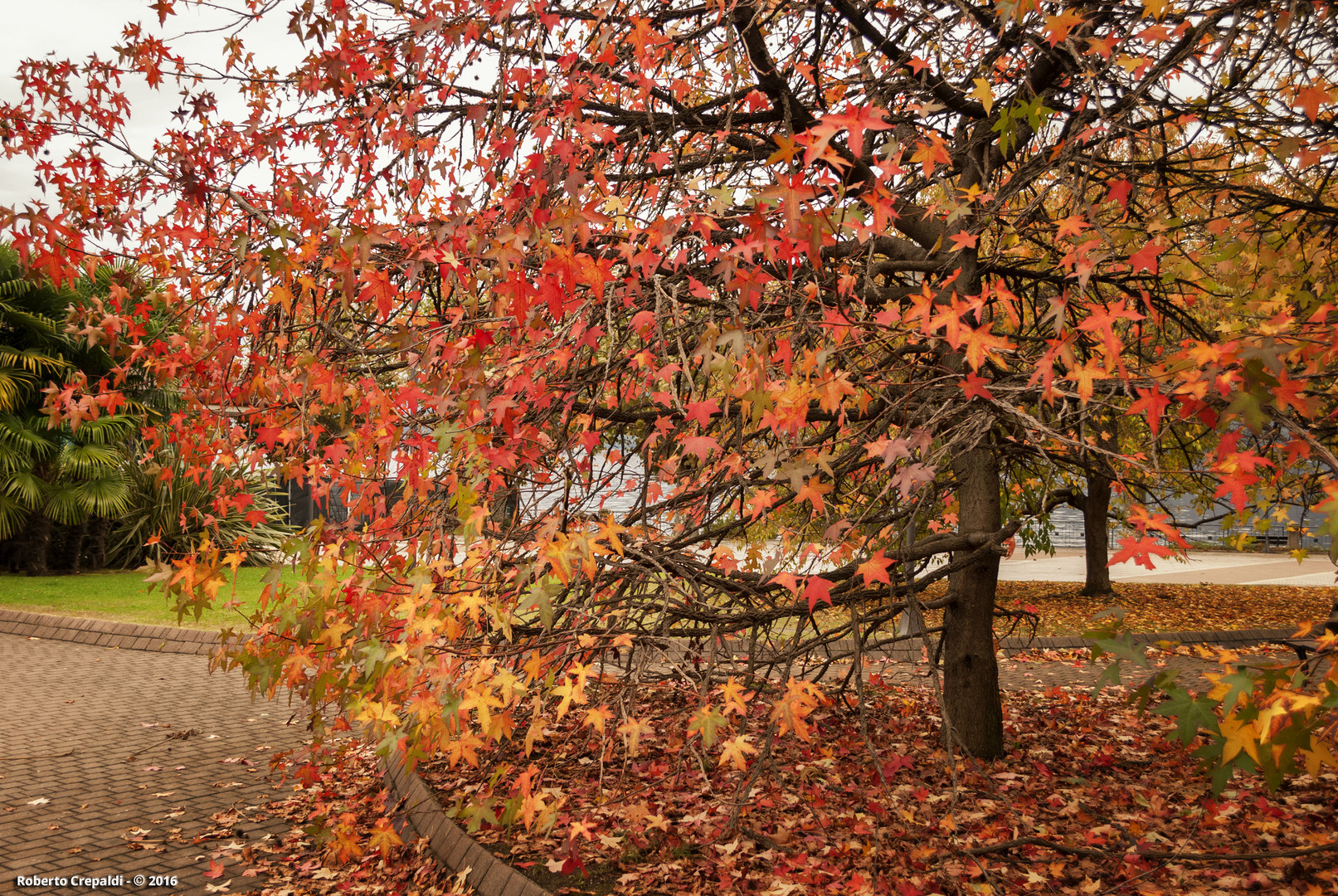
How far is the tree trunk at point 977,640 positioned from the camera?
199 inches

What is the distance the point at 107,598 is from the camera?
40.6 feet

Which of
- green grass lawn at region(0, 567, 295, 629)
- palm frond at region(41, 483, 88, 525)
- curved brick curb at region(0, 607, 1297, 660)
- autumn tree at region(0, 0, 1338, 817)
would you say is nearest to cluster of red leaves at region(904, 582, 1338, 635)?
curved brick curb at region(0, 607, 1297, 660)

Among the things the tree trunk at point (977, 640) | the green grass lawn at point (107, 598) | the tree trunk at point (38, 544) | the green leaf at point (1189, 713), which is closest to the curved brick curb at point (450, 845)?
the green leaf at point (1189, 713)

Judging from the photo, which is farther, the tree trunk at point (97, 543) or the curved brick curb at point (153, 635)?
the tree trunk at point (97, 543)

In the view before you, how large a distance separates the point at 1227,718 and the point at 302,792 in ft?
18.3

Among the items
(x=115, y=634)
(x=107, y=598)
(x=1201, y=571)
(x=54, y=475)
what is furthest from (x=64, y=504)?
(x=1201, y=571)

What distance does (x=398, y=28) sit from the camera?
5.10m

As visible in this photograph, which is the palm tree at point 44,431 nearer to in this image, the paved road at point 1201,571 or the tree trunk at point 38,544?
the tree trunk at point 38,544

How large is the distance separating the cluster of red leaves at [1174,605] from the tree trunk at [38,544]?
47.9 feet

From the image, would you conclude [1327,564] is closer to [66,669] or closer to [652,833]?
[652,833]

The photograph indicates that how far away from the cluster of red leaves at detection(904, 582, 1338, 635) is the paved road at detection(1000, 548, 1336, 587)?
0.75 metres

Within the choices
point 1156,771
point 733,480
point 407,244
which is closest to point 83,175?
point 407,244

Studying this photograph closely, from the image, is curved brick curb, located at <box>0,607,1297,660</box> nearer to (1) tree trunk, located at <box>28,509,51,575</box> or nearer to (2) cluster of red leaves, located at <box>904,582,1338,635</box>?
(2) cluster of red leaves, located at <box>904,582,1338,635</box>

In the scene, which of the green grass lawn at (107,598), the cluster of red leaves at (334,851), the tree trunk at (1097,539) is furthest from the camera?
the tree trunk at (1097,539)
